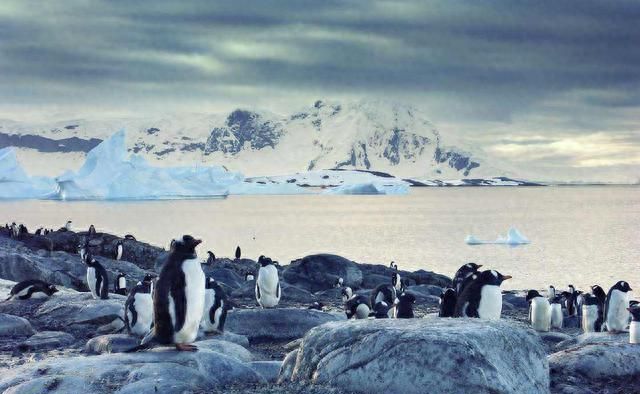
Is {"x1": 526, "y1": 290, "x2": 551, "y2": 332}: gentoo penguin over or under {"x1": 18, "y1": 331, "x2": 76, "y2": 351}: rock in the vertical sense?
over

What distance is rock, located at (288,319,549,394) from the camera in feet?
24.6

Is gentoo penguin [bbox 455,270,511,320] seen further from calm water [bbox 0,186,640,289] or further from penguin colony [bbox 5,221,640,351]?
calm water [bbox 0,186,640,289]

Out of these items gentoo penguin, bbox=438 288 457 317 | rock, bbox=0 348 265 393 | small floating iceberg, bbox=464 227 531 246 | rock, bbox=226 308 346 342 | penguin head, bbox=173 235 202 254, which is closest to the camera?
rock, bbox=0 348 265 393

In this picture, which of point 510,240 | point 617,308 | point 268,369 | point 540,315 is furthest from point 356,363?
point 510,240

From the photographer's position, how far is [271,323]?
14.4 meters

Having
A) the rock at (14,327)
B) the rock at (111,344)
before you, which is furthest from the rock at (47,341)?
the rock at (111,344)

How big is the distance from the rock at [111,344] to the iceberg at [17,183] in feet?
302

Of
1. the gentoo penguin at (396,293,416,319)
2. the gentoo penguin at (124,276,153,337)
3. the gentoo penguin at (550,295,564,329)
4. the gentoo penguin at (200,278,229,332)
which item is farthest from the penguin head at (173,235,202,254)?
the gentoo penguin at (550,295,564,329)

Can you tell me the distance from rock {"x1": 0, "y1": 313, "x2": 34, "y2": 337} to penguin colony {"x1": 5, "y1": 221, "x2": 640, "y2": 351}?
7.17 ft

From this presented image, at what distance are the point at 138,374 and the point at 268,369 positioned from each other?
199cm

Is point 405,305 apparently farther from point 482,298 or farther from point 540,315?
point 540,315

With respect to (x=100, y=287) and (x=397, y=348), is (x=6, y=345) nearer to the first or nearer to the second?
(x=100, y=287)

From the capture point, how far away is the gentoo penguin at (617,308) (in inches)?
582

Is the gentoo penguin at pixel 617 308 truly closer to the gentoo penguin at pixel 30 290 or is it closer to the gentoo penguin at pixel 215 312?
the gentoo penguin at pixel 215 312
